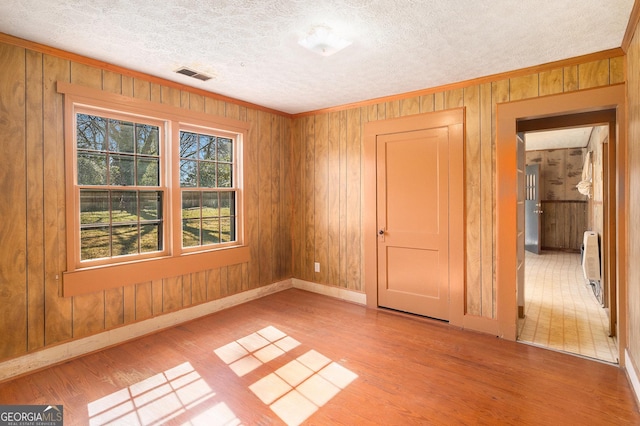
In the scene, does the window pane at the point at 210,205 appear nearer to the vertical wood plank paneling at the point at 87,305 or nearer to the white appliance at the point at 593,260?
the vertical wood plank paneling at the point at 87,305

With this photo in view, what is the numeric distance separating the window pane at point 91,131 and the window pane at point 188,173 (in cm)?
80

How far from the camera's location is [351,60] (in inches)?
117

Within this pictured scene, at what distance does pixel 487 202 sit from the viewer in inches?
135

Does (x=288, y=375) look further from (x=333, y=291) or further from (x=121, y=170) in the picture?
(x=121, y=170)

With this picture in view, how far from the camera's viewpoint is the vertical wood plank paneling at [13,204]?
2.53m

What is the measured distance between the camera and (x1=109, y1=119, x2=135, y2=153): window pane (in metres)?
3.17

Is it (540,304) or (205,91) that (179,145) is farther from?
(540,304)

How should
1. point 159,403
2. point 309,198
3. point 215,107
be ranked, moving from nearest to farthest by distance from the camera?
1. point 159,403
2. point 215,107
3. point 309,198

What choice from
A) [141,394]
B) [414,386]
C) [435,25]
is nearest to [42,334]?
[141,394]

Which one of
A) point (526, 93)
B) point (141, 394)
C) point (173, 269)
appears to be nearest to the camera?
point (141, 394)

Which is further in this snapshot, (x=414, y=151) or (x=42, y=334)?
(x=414, y=151)

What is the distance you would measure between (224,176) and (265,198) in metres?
0.68

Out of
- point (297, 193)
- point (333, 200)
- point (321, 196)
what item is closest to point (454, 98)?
point (333, 200)

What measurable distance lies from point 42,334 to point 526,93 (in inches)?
189
